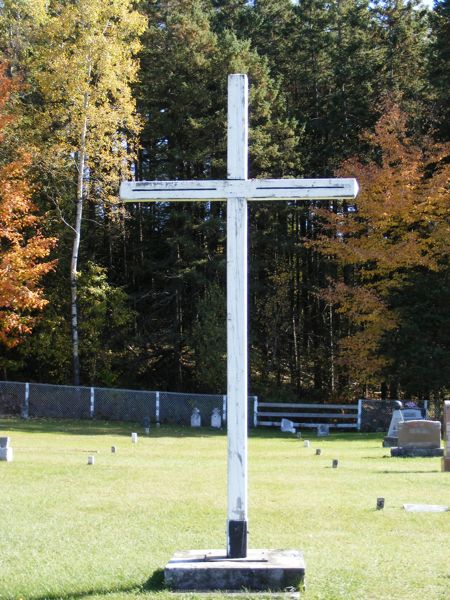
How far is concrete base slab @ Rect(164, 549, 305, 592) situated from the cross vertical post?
0.23 m

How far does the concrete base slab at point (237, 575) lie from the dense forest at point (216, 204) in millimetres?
21353

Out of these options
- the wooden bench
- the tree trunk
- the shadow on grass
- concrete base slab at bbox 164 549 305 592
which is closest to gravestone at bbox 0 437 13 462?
the shadow on grass

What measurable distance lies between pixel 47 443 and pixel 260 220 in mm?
17909

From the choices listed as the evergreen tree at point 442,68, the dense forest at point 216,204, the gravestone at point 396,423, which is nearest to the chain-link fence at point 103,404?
the dense forest at point 216,204

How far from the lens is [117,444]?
783 inches

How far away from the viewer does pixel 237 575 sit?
18.8ft

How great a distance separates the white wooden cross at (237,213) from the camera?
6.02 metres

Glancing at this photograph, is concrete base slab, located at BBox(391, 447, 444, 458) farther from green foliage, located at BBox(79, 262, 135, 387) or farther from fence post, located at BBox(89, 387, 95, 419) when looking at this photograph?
green foliage, located at BBox(79, 262, 135, 387)

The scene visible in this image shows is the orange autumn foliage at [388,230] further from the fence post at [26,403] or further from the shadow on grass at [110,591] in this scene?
the shadow on grass at [110,591]

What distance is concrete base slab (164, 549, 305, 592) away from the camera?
5.69 m

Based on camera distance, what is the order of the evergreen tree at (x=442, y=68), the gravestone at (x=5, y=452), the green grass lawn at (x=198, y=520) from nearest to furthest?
the green grass lawn at (x=198, y=520), the gravestone at (x=5, y=452), the evergreen tree at (x=442, y=68)

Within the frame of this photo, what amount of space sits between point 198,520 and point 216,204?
1094 inches

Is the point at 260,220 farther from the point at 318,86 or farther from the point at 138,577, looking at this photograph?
the point at 138,577

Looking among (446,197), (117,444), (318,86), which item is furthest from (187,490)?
(318,86)
